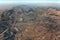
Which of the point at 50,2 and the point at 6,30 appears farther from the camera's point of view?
the point at 50,2

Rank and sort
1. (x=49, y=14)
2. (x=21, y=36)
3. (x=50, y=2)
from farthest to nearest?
(x=50, y=2), (x=49, y=14), (x=21, y=36)

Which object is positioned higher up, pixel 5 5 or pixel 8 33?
pixel 5 5

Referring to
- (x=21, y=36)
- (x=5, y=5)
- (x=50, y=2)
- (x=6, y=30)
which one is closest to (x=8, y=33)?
(x=6, y=30)

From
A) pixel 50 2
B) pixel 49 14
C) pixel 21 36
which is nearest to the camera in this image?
pixel 21 36

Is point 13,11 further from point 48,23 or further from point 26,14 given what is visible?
point 48,23

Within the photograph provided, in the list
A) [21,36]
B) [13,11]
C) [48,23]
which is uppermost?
[13,11]

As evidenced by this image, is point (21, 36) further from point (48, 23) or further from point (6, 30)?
point (48, 23)

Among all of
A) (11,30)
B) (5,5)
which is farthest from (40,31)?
(5,5)
